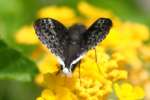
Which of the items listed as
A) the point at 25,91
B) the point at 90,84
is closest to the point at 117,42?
the point at 25,91

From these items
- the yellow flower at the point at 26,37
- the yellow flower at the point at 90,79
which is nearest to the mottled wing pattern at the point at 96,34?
the yellow flower at the point at 90,79

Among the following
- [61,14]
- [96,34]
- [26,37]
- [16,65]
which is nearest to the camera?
[96,34]

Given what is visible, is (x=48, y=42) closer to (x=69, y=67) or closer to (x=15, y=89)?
(x=69, y=67)

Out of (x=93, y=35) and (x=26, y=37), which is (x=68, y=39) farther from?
(x=26, y=37)

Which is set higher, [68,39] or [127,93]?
[68,39]

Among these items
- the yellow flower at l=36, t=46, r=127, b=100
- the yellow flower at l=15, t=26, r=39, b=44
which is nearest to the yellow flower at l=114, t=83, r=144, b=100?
the yellow flower at l=36, t=46, r=127, b=100

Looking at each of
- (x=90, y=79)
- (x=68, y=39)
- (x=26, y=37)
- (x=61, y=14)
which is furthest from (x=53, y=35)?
(x=61, y=14)

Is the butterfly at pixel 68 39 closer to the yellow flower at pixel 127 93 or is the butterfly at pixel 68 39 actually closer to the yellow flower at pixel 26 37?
the yellow flower at pixel 127 93
